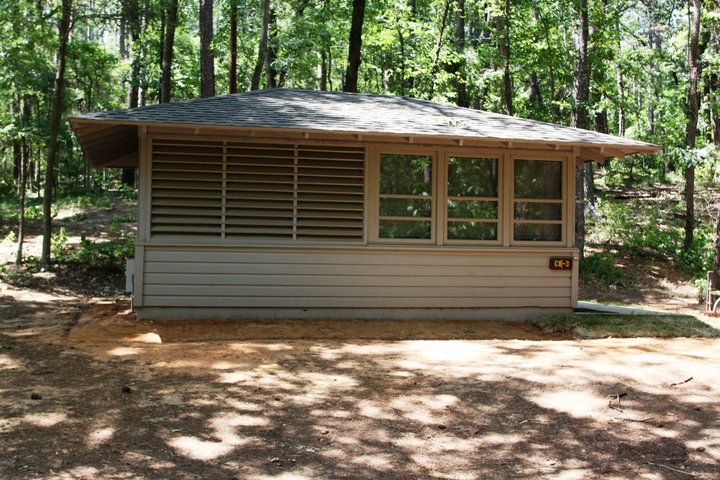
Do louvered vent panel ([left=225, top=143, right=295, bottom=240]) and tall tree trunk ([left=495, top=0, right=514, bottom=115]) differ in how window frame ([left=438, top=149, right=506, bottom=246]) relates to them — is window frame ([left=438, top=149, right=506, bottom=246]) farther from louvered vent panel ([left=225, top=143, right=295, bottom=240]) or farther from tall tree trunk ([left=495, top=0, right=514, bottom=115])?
tall tree trunk ([left=495, top=0, right=514, bottom=115])

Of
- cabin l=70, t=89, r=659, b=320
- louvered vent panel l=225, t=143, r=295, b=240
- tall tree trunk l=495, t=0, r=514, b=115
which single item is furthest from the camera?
tall tree trunk l=495, t=0, r=514, b=115

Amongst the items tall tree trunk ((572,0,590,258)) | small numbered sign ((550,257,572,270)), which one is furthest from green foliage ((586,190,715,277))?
small numbered sign ((550,257,572,270))

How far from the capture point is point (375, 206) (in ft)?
31.1

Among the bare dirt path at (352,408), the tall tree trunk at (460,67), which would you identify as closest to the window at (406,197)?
the bare dirt path at (352,408)

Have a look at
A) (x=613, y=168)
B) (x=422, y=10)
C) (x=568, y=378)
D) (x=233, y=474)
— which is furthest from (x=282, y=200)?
(x=613, y=168)

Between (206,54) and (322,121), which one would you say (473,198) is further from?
(206,54)

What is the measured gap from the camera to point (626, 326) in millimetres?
9047

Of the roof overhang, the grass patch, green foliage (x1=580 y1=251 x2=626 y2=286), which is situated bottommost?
the grass patch

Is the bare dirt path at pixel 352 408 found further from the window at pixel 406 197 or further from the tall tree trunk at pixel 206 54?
the tall tree trunk at pixel 206 54

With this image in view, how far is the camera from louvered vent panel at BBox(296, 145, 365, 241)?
9320mm

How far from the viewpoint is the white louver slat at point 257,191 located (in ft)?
29.6

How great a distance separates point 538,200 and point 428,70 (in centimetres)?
931

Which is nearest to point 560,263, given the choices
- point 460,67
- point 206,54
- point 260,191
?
point 260,191

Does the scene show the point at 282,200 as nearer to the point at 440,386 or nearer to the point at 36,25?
the point at 440,386
